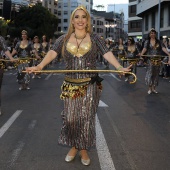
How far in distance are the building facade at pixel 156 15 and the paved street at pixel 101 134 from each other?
30474mm

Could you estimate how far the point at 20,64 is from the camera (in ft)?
45.7

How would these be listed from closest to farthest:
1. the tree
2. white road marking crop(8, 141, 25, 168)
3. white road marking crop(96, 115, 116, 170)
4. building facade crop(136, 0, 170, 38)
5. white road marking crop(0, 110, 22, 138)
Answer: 1. white road marking crop(96, 115, 116, 170)
2. white road marking crop(8, 141, 25, 168)
3. white road marking crop(0, 110, 22, 138)
4. building facade crop(136, 0, 170, 38)
5. the tree

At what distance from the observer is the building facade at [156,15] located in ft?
135

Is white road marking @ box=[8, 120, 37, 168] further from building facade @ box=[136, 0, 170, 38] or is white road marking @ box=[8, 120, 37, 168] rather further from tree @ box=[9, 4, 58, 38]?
tree @ box=[9, 4, 58, 38]

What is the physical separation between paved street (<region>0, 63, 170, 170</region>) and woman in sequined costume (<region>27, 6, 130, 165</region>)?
0.46 meters

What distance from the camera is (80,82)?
4965 mm

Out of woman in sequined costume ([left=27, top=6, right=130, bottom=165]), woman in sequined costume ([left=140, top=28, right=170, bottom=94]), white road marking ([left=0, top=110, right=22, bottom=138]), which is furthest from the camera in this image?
woman in sequined costume ([left=140, top=28, right=170, bottom=94])

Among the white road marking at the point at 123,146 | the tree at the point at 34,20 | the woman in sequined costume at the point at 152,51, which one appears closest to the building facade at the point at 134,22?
the tree at the point at 34,20

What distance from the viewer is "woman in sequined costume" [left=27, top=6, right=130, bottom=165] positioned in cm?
496

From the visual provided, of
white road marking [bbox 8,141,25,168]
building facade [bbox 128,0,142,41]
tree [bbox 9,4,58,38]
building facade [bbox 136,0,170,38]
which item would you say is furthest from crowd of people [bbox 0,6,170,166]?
building facade [bbox 128,0,142,41]

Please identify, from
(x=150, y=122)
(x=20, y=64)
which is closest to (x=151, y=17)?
(x=20, y=64)

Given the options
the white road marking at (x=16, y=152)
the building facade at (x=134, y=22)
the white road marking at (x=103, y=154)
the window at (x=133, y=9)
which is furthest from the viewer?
the window at (x=133, y=9)

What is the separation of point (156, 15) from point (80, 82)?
144 ft

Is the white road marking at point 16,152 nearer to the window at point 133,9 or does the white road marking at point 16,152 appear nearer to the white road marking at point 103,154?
the white road marking at point 103,154
